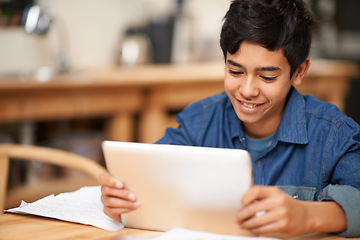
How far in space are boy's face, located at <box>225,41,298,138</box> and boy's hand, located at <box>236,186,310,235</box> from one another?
33 cm

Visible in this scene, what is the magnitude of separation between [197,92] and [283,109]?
202 cm

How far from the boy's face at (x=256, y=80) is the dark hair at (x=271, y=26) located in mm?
17

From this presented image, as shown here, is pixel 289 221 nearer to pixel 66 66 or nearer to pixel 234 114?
pixel 234 114

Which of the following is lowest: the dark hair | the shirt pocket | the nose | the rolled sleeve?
the shirt pocket

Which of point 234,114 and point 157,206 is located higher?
point 234,114

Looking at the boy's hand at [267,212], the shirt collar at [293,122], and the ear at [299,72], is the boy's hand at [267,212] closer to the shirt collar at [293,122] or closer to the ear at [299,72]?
the shirt collar at [293,122]

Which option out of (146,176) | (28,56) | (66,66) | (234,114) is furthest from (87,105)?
(146,176)

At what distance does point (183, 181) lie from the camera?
2.80ft

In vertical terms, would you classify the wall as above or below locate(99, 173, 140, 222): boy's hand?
above

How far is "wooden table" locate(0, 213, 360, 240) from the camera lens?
898 millimetres

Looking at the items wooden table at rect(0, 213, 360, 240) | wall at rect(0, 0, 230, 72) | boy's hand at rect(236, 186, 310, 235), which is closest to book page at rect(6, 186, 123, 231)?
wooden table at rect(0, 213, 360, 240)

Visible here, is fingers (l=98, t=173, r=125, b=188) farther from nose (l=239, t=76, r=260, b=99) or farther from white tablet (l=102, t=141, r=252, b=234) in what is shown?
nose (l=239, t=76, r=260, b=99)

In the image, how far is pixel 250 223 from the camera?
84 cm

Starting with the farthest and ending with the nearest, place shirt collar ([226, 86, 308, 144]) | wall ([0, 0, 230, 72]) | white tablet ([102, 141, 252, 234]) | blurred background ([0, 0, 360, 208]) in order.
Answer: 1. wall ([0, 0, 230, 72])
2. blurred background ([0, 0, 360, 208])
3. shirt collar ([226, 86, 308, 144])
4. white tablet ([102, 141, 252, 234])
